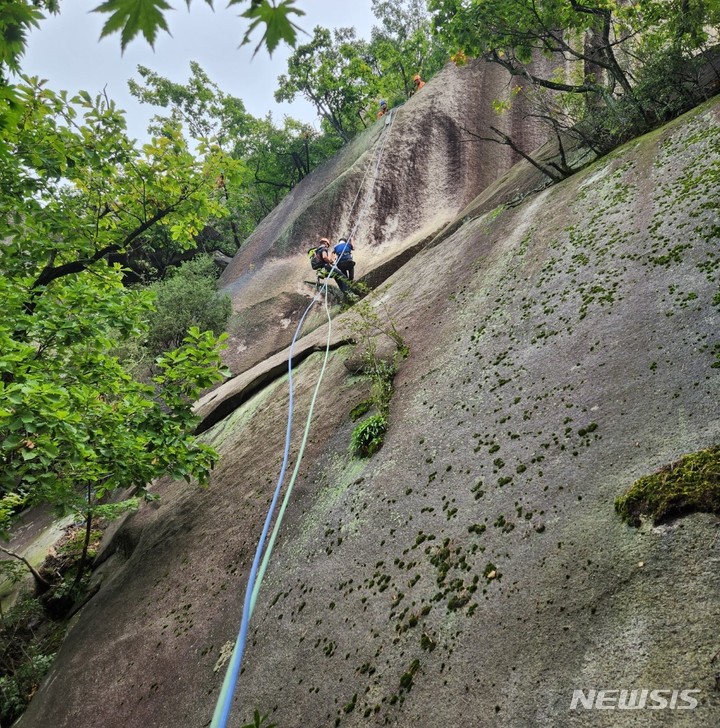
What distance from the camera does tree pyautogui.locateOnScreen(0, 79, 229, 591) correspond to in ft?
19.3

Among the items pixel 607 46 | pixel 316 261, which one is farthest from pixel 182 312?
pixel 607 46

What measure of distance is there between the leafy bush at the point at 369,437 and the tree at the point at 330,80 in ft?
93.9

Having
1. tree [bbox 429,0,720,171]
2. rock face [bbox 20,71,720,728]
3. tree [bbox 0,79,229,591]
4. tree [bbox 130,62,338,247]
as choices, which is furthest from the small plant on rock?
tree [bbox 130,62,338,247]

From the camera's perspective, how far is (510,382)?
17.3ft

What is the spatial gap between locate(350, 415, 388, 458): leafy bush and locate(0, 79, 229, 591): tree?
2.85 meters

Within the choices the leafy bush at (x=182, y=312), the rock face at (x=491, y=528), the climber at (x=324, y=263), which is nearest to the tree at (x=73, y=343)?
the rock face at (x=491, y=528)

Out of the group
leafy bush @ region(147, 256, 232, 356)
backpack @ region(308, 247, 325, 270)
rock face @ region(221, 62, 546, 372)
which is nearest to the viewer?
backpack @ region(308, 247, 325, 270)

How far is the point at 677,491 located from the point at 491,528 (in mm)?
1396

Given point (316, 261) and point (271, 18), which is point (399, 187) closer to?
point (316, 261)

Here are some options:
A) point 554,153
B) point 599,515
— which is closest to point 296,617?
point 599,515

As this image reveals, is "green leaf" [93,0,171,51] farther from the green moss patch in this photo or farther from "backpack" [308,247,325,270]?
"backpack" [308,247,325,270]

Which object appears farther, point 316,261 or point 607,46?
point 316,261

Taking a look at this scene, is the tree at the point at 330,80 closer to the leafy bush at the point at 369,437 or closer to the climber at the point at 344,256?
the climber at the point at 344,256

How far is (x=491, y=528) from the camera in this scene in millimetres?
3861
